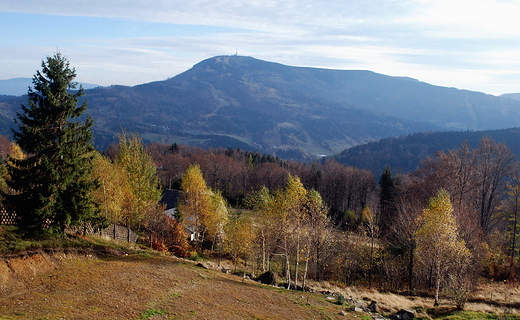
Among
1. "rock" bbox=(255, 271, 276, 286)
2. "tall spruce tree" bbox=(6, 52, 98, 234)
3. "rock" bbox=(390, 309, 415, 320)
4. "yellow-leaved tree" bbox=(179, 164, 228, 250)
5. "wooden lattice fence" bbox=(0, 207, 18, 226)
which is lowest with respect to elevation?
"rock" bbox=(255, 271, 276, 286)

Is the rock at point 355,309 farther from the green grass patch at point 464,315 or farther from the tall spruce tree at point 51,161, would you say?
the tall spruce tree at point 51,161

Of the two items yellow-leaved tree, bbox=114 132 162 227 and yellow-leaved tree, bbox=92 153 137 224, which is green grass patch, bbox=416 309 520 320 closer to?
yellow-leaved tree, bbox=92 153 137 224

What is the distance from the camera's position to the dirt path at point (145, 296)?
11734 mm

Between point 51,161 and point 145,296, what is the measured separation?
8.97m

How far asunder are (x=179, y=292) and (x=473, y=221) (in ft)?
95.4

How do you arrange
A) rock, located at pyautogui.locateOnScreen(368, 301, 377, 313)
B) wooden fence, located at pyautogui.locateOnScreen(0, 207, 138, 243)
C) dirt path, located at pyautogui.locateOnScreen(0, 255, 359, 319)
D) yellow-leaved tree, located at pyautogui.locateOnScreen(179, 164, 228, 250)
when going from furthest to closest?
yellow-leaved tree, located at pyautogui.locateOnScreen(179, 164, 228, 250)
rock, located at pyautogui.locateOnScreen(368, 301, 377, 313)
wooden fence, located at pyautogui.locateOnScreen(0, 207, 138, 243)
dirt path, located at pyautogui.locateOnScreen(0, 255, 359, 319)

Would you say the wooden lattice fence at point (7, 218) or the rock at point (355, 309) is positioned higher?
the wooden lattice fence at point (7, 218)

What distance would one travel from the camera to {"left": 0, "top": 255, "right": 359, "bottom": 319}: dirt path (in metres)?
11.7

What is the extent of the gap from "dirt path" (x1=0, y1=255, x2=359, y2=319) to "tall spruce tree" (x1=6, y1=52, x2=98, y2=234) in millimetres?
2895

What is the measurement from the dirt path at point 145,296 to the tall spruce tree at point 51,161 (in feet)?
9.50

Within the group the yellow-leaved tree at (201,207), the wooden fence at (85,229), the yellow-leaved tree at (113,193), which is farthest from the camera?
the yellow-leaved tree at (201,207)

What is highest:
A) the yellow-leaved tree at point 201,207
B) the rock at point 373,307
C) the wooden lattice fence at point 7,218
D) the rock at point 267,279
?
the wooden lattice fence at point 7,218

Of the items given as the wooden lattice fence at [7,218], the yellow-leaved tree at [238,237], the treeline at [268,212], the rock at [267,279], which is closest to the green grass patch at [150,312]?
the treeline at [268,212]

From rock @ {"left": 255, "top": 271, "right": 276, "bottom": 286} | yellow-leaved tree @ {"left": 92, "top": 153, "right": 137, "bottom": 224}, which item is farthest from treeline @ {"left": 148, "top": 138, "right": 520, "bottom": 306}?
yellow-leaved tree @ {"left": 92, "top": 153, "right": 137, "bottom": 224}
